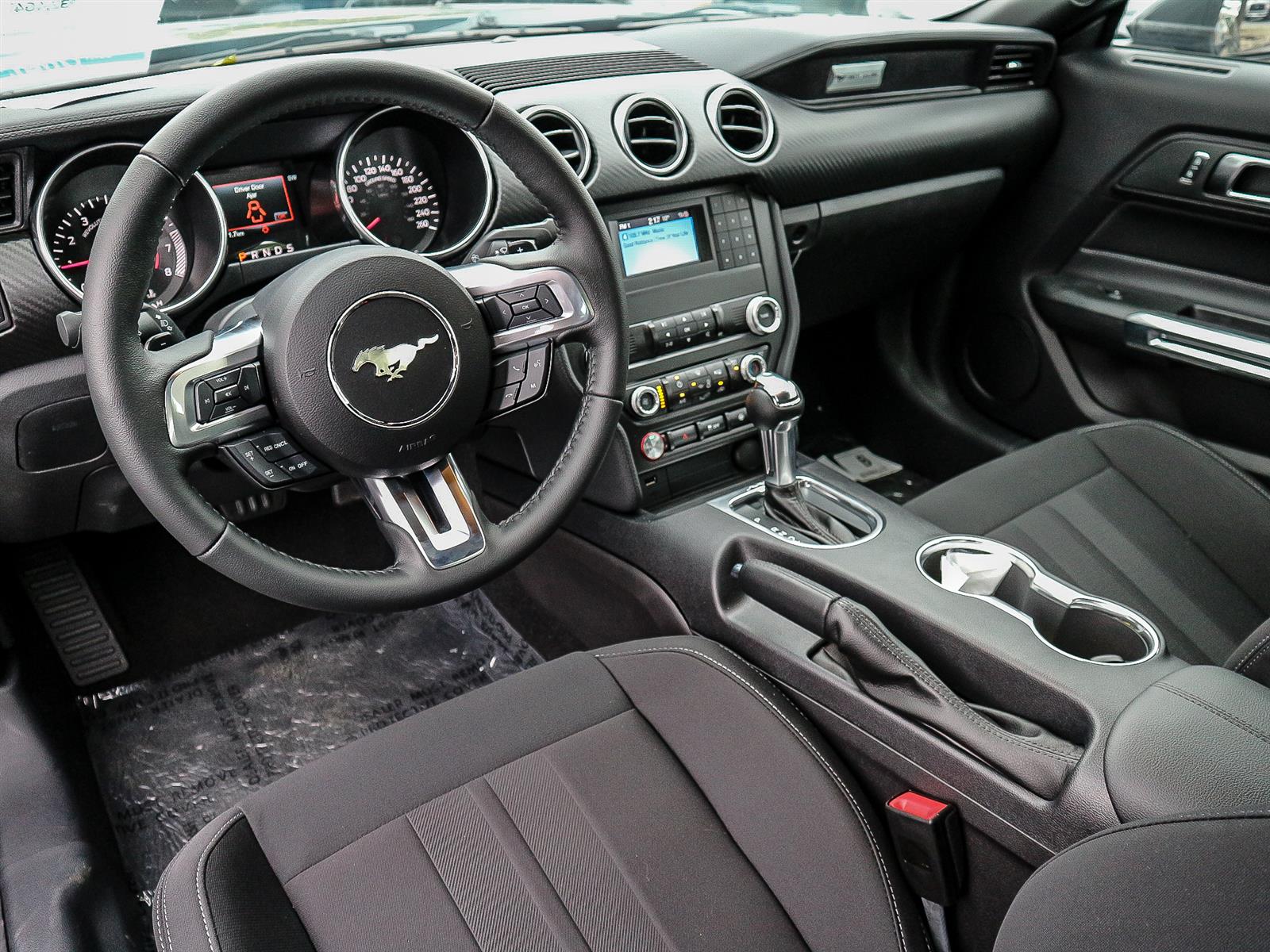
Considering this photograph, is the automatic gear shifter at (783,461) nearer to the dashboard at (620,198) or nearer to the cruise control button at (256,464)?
the dashboard at (620,198)

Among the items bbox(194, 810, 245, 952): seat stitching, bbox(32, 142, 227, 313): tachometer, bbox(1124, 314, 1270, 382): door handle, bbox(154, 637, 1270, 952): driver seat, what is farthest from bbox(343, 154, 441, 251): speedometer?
bbox(1124, 314, 1270, 382): door handle

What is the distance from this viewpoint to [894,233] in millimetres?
2150

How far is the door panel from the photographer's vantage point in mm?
1966

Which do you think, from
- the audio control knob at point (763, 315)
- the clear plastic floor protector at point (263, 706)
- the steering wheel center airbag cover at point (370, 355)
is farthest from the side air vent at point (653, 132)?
the clear plastic floor protector at point (263, 706)

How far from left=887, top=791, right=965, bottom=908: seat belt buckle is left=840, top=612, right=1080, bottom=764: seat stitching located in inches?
3.8

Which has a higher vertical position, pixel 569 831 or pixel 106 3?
pixel 106 3

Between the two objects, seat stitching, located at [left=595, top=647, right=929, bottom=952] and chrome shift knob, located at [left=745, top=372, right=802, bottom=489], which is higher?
chrome shift knob, located at [left=745, top=372, right=802, bottom=489]

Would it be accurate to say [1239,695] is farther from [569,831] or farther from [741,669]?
[569,831]

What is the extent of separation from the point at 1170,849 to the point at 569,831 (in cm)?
58

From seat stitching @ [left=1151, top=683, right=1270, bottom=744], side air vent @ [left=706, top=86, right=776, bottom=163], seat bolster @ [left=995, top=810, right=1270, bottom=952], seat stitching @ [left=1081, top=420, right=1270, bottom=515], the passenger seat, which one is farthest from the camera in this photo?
side air vent @ [left=706, top=86, right=776, bottom=163]

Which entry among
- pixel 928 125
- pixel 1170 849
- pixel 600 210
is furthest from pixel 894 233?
pixel 1170 849

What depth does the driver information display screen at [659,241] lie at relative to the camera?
5.34 feet

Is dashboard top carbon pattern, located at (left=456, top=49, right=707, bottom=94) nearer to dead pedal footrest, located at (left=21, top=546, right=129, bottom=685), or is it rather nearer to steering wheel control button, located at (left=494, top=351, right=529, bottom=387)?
steering wheel control button, located at (left=494, top=351, right=529, bottom=387)

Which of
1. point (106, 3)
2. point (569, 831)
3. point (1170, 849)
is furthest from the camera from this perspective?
point (106, 3)
